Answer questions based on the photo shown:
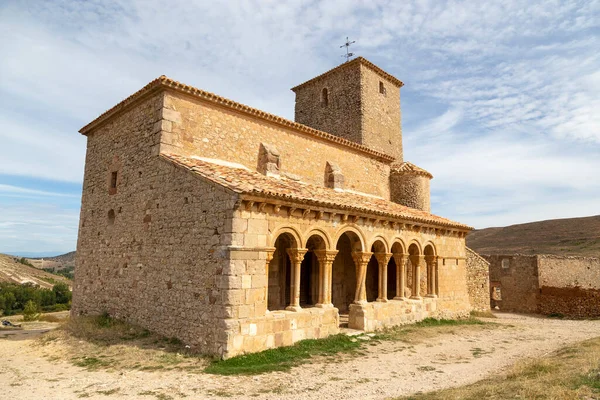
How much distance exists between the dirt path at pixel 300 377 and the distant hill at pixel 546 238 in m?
33.1

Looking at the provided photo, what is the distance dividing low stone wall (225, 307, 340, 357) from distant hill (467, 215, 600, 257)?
34.2 meters

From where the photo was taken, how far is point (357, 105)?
18922 millimetres

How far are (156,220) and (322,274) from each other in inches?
177

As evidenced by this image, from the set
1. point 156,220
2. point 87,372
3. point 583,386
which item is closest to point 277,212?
point 156,220

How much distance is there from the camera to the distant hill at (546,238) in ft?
126

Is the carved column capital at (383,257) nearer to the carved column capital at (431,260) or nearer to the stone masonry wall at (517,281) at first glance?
the carved column capital at (431,260)

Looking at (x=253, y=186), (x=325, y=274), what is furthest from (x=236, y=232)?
(x=325, y=274)

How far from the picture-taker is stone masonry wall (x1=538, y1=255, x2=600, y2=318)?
17.9m

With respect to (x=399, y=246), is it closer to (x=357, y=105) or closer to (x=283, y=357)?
(x=283, y=357)

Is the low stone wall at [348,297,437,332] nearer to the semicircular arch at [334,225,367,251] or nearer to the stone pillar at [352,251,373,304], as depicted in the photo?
the stone pillar at [352,251,373,304]

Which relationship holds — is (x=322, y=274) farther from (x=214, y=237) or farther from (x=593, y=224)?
(x=593, y=224)

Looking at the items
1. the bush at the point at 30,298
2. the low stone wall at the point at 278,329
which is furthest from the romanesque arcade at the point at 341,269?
the bush at the point at 30,298

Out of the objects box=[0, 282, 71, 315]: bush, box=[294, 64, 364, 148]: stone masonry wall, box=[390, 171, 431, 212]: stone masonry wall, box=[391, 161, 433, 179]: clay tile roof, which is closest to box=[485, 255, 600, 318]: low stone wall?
box=[390, 171, 431, 212]: stone masonry wall

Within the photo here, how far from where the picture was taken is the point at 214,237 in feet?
28.1
